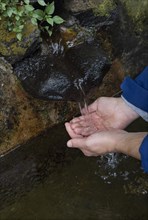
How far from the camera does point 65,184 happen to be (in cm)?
343

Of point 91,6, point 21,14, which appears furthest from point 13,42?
point 91,6

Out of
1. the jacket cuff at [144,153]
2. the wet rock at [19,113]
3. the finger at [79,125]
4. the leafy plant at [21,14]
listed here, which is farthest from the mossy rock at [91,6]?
the jacket cuff at [144,153]

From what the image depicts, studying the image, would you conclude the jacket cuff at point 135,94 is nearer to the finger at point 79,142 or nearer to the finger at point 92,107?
the finger at point 92,107

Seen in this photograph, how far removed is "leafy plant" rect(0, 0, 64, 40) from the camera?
10.6ft

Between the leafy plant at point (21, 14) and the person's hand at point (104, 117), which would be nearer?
the person's hand at point (104, 117)

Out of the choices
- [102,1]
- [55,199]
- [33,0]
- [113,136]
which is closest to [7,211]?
[55,199]

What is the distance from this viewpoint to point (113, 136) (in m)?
2.61

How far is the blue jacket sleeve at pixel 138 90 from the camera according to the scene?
9.12 ft

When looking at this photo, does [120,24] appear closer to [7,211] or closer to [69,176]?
[69,176]

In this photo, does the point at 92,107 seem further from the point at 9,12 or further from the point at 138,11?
the point at 138,11

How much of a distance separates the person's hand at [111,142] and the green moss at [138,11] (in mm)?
1545

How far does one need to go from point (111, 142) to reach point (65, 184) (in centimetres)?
97

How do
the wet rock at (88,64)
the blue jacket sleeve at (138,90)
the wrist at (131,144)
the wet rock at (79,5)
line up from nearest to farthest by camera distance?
the wrist at (131,144), the blue jacket sleeve at (138,90), the wet rock at (88,64), the wet rock at (79,5)

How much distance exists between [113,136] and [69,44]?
125 centimetres
